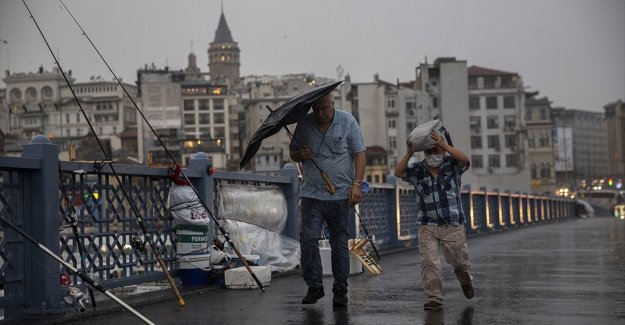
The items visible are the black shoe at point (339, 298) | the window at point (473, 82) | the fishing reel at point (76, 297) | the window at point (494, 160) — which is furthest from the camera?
the window at point (473, 82)

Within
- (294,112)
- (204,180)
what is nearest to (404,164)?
(294,112)

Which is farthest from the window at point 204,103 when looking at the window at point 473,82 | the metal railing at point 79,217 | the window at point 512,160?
the metal railing at point 79,217

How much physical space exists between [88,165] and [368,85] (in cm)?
14857

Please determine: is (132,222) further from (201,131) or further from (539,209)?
(201,131)

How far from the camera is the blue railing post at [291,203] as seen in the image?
1564 centimetres

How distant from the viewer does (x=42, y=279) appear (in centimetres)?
898

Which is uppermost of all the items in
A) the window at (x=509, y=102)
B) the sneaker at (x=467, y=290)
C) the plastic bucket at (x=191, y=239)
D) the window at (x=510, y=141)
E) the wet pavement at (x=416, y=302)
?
the window at (x=509, y=102)

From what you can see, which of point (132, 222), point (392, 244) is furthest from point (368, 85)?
point (132, 222)

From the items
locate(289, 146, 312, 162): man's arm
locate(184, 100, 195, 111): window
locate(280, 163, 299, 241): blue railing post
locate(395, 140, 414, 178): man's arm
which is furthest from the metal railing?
locate(184, 100, 195, 111): window

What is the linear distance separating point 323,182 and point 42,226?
2.23m

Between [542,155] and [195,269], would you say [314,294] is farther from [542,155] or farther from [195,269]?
[542,155]

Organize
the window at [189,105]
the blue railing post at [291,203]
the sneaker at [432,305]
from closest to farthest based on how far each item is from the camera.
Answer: the sneaker at [432,305], the blue railing post at [291,203], the window at [189,105]

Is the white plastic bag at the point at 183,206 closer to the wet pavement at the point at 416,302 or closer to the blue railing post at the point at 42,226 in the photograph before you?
the wet pavement at the point at 416,302

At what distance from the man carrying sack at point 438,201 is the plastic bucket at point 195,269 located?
3178mm
